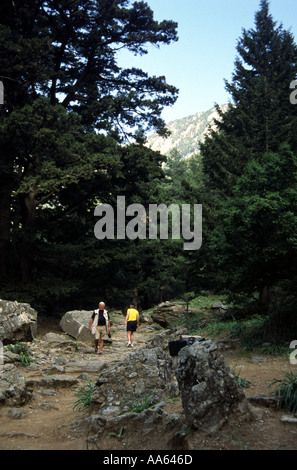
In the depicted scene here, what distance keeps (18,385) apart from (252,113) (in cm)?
1850

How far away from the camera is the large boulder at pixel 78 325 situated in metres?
13.4

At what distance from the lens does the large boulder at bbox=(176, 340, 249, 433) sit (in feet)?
13.4

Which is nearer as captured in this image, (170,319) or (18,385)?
(18,385)

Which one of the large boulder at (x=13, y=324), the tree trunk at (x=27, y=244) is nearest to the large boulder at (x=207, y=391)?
the large boulder at (x=13, y=324)

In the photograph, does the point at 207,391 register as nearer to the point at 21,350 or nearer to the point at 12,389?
the point at 12,389

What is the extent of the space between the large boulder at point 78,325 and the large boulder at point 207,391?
30.9 ft

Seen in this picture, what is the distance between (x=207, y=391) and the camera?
4.27m

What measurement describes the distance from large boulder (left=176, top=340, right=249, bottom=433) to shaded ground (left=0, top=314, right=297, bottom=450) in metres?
0.13

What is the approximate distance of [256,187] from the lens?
32.5 feet

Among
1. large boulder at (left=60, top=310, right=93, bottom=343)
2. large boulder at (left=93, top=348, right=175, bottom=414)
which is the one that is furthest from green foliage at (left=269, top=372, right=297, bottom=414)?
large boulder at (left=60, top=310, right=93, bottom=343)

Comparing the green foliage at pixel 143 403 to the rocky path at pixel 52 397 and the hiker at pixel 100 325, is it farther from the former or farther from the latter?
the hiker at pixel 100 325
